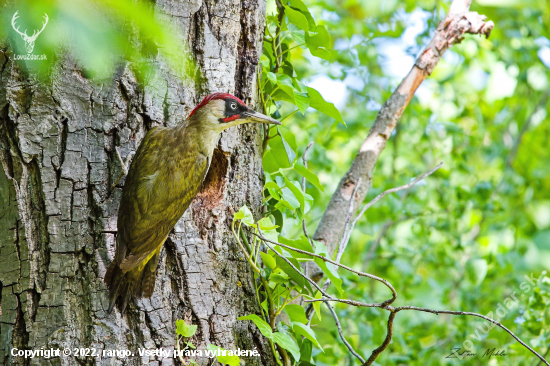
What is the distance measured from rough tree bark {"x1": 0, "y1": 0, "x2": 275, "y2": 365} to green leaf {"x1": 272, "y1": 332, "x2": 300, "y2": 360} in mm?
187

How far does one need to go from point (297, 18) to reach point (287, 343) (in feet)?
4.82

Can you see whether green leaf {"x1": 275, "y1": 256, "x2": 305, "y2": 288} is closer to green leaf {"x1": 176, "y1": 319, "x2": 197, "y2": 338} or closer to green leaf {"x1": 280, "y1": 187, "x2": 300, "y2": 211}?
green leaf {"x1": 280, "y1": 187, "x2": 300, "y2": 211}

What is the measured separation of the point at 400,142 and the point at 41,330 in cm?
427

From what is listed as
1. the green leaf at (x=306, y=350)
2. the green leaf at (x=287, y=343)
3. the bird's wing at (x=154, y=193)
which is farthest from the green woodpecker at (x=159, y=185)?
the green leaf at (x=306, y=350)

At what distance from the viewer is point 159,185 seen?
2.11m

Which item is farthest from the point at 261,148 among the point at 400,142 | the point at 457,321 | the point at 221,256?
the point at 400,142

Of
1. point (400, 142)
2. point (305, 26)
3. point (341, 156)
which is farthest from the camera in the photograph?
point (341, 156)

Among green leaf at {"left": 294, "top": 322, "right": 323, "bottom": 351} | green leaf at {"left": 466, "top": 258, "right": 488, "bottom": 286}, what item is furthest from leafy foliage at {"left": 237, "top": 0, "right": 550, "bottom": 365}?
green leaf at {"left": 294, "top": 322, "right": 323, "bottom": 351}

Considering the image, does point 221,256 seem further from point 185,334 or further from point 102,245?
point 102,245

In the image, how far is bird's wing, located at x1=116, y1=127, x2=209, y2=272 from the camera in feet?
6.28

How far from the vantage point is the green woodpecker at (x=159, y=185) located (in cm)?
188

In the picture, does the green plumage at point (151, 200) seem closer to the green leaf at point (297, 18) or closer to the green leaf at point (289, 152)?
the green leaf at point (289, 152)

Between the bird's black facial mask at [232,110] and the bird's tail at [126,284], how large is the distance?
2.41 ft

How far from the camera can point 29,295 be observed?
5.93ft
